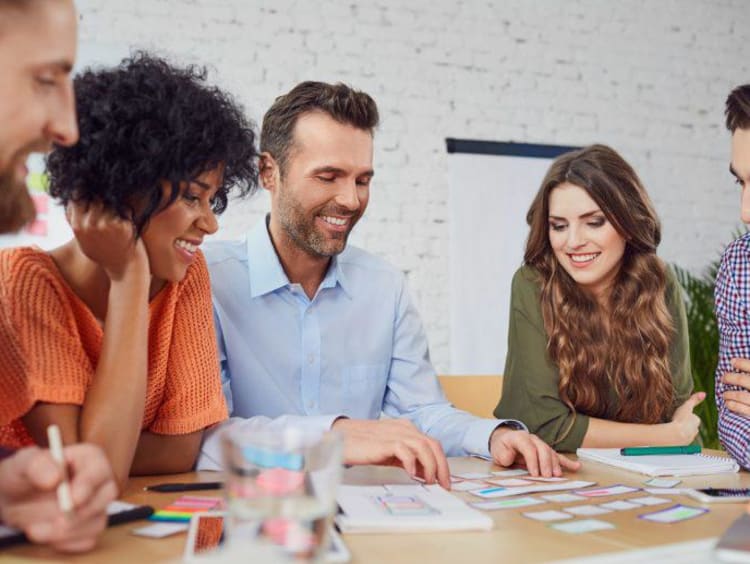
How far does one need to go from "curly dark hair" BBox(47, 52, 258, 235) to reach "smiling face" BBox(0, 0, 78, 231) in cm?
26

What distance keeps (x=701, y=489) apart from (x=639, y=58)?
4.37 meters

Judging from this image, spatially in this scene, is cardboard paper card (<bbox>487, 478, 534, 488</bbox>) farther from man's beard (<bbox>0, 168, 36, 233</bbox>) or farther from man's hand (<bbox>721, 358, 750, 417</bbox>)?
man's beard (<bbox>0, 168, 36, 233</bbox>)

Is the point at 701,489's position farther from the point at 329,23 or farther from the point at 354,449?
the point at 329,23

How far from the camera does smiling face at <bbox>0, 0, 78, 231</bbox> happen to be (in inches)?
39.3

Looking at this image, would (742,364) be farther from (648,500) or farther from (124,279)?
(124,279)

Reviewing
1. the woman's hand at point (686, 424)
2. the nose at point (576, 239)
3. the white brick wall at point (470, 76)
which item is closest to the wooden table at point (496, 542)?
the woman's hand at point (686, 424)

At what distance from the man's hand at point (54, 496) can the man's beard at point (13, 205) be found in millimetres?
338

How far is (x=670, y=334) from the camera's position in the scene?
2.42 meters

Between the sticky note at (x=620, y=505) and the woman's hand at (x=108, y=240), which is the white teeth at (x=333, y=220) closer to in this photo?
the woman's hand at (x=108, y=240)

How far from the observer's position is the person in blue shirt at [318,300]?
2104mm

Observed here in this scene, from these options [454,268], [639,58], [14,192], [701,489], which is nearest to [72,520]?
[14,192]

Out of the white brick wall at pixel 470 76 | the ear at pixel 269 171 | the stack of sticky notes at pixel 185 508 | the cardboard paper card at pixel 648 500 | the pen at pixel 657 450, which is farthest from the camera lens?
the white brick wall at pixel 470 76

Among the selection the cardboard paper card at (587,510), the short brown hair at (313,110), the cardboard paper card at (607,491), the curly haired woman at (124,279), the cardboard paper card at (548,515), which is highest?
the short brown hair at (313,110)

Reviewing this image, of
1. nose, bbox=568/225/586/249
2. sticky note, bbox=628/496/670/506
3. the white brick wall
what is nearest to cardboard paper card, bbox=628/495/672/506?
sticky note, bbox=628/496/670/506
